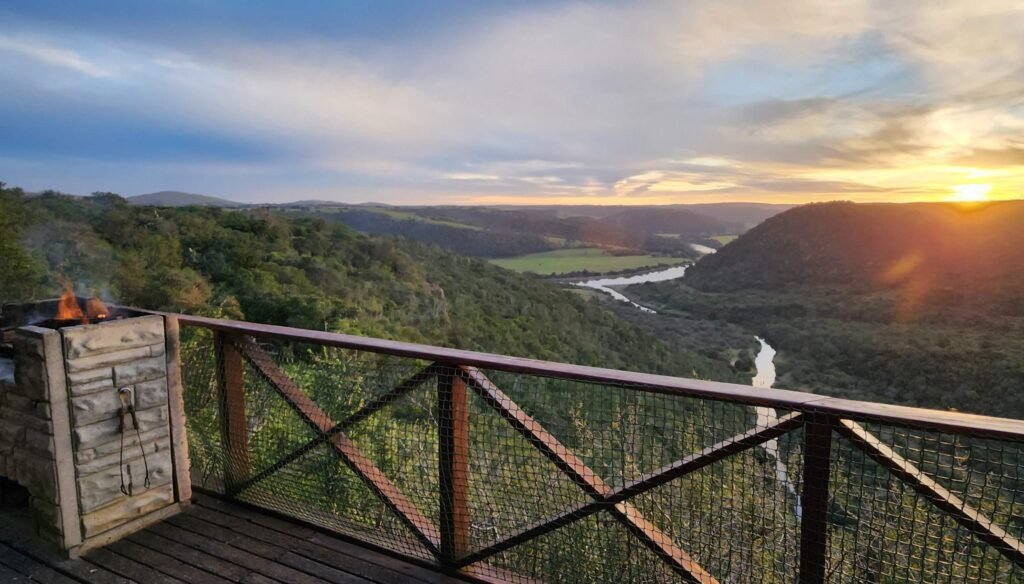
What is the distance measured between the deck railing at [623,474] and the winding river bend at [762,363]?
0.01 metres

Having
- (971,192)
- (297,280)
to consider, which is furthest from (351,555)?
(971,192)

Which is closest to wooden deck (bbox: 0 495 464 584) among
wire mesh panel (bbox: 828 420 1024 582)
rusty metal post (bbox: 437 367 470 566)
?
rusty metal post (bbox: 437 367 470 566)

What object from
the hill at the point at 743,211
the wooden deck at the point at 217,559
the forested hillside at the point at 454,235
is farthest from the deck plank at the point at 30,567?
the forested hillside at the point at 454,235

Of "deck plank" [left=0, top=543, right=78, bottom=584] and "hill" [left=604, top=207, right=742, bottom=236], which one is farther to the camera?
"hill" [left=604, top=207, right=742, bottom=236]

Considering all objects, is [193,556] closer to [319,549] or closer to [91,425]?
[319,549]

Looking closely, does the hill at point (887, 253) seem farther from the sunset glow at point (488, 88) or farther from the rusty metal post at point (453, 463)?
the rusty metal post at point (453, 463)

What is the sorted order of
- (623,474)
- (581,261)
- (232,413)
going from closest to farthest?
(623,474) < (232,413) < (581,261)

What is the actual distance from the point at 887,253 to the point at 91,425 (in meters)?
26.0

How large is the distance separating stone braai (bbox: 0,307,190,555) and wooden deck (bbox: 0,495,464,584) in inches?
3.7

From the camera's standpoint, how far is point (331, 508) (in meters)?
2.78

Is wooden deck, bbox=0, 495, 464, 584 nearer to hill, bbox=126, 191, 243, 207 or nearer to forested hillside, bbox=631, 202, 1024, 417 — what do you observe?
forested hillside, bbox=631, 202, 1024, 417

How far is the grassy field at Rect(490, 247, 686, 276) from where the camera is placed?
124 feet

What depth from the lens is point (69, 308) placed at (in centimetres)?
247

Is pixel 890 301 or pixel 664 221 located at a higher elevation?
pixel 664 221
